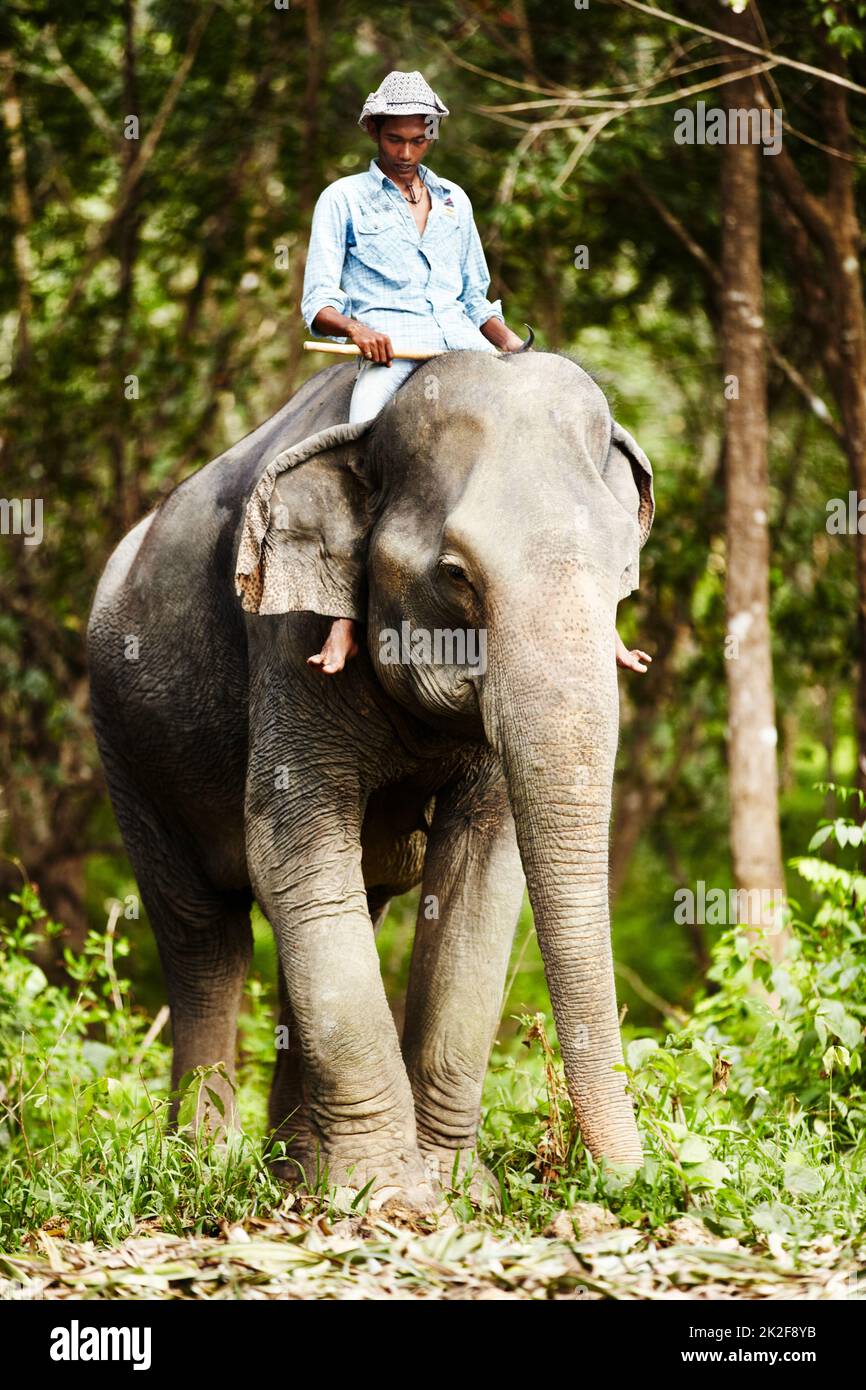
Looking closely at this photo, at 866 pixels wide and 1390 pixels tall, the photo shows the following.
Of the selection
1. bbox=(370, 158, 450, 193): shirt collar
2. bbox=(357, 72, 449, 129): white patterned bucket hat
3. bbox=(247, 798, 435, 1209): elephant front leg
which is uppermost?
bbox=(357, 72, 449, 129): white patterned bucket hat

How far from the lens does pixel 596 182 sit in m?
11.2

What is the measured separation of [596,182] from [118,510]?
143 inches

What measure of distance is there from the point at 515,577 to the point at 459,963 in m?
1.44

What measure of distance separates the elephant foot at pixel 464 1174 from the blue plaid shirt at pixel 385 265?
2.30 m

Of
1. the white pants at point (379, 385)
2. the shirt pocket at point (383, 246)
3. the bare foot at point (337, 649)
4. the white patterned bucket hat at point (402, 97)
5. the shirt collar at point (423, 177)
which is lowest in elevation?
the bare foot at point (337, 649)

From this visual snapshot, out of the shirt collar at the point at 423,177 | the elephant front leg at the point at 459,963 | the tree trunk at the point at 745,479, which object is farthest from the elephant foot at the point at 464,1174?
the tree trunk at the point at 745,479

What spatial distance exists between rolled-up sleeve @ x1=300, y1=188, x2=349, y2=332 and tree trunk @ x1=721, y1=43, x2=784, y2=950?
156 inches

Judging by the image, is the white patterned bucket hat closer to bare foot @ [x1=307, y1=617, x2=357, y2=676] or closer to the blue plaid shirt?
the blue plaid shirt

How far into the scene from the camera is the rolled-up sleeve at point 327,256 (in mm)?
5539

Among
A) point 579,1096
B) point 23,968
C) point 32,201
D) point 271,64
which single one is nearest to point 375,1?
point 271,64

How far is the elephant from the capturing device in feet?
15.5

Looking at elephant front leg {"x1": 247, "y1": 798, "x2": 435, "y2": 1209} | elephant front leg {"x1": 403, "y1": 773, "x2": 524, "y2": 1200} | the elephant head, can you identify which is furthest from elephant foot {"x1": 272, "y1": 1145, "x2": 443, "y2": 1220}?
the elephant head

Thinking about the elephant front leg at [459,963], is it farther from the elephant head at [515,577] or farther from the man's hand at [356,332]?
the man's hand at [356,332]

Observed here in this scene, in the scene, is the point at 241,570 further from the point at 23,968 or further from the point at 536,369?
the point at 23,968
